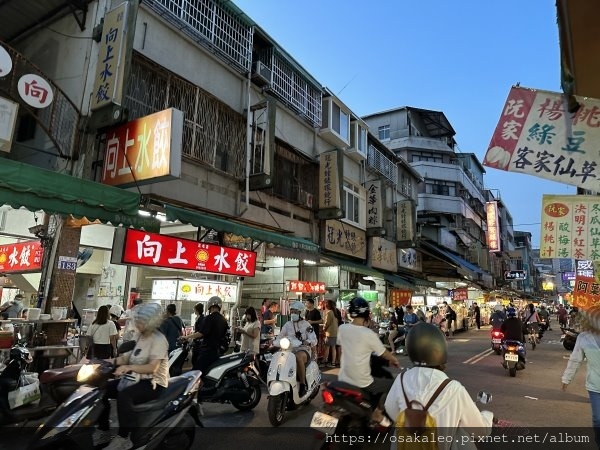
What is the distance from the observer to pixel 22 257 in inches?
384

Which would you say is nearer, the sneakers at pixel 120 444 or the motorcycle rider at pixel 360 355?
the sneakers at pixel 120 444

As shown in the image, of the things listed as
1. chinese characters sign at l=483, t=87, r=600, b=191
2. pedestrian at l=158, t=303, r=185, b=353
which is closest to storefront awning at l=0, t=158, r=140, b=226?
pedestrian at l=158, t=303, r=185, b=353

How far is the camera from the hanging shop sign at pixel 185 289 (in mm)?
11133

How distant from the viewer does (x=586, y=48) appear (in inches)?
159

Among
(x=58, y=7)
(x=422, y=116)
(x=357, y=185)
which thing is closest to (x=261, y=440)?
(x=58, y=7)

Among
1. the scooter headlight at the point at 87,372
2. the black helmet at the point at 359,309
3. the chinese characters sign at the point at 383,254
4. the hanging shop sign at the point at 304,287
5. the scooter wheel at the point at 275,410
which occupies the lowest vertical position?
A: the scooter wheel at the point at 275,410

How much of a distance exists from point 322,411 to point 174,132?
6239mm

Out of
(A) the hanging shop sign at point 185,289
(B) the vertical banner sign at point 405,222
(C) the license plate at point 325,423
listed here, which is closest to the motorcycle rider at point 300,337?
(C) the license plate at point 325,423

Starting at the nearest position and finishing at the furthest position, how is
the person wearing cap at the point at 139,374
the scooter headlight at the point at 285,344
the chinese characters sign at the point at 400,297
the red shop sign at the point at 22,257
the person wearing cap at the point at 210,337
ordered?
the person wearing cap at the point at 139,374 < the scooter headlight at the point at 285,344 < the person wearing cap at the point at 210,337 < the red shop sign at the point at 22,257 < the chinese characters sign at the point at 400,297

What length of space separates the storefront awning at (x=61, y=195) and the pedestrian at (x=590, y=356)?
761 cm

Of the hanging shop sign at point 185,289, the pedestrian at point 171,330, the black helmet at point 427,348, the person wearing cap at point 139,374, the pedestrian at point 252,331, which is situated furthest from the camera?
the hanging shop sign at point 185,289

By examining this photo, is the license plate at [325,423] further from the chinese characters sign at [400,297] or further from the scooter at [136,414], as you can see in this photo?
the chinese characters sign at [400,297]

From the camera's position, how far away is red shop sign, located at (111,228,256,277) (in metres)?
8.21

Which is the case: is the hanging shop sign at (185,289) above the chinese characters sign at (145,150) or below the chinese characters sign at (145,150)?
below
